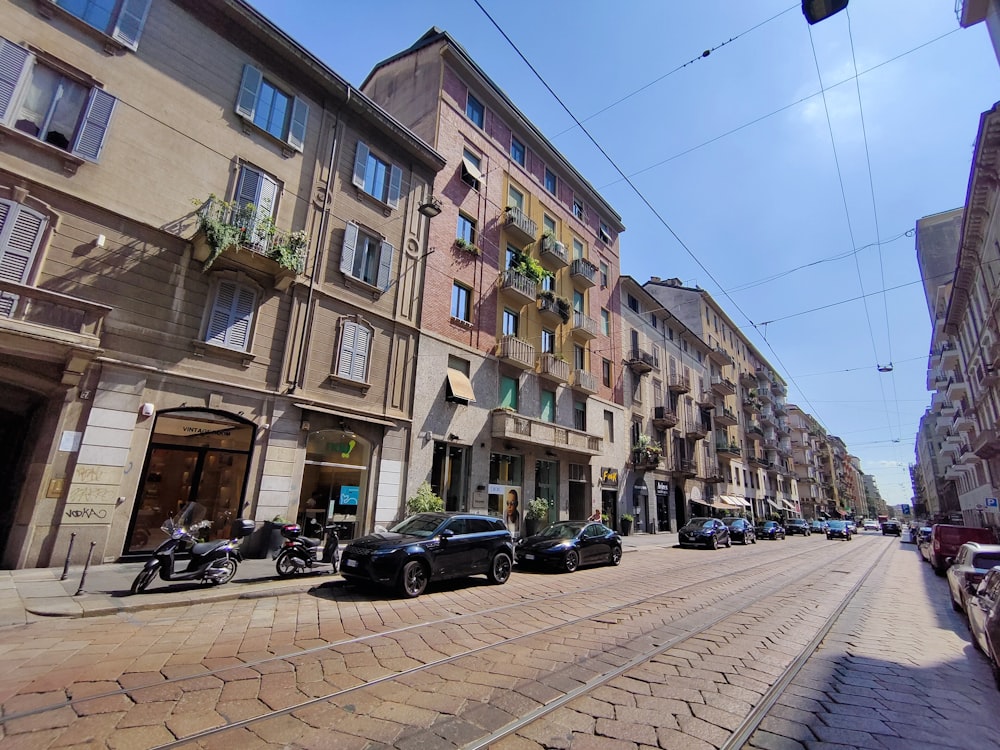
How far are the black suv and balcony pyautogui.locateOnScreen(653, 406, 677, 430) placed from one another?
22.7 metres

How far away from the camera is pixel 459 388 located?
58.3 feet

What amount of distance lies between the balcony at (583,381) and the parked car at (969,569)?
15.7m

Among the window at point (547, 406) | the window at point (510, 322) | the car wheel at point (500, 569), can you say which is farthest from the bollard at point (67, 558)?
the window at point (547, 406)

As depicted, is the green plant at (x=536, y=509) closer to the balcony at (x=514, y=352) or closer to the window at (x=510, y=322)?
the balcony at (x=514, y=352)

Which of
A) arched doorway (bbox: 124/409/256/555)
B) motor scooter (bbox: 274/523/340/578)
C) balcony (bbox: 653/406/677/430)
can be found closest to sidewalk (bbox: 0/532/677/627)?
motor scooter (bbox: 274/523/340/578)

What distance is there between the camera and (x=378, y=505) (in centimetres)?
1470

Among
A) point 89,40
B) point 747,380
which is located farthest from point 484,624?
point 747,380

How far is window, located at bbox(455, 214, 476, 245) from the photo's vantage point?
20.2 m

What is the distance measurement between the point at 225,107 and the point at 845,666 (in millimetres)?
17793

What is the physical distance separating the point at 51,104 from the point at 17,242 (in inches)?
135

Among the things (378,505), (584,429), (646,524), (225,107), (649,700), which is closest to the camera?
(649,700)

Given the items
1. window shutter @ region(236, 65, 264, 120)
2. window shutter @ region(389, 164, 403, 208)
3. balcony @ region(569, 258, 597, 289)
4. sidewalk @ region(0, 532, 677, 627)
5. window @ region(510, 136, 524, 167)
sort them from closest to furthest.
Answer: sidewalk @ region(0, 532, 677, 627), window shutter @ region(236, 65, 264, 120), window shutter @ region(389, 164, 403, 208), window @ region(510, 136, 524, 167), balcony @ region(569, 258, 597, 289)

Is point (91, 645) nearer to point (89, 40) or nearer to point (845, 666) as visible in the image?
point (845, 666)

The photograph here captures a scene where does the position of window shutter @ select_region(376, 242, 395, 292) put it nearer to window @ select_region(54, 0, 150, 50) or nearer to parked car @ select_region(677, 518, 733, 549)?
window @ select_region(54, 0, 150, 50)
